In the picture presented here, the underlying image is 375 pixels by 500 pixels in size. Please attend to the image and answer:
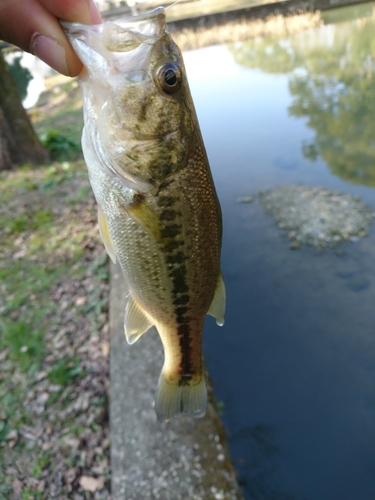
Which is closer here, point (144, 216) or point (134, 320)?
point (144, 216)

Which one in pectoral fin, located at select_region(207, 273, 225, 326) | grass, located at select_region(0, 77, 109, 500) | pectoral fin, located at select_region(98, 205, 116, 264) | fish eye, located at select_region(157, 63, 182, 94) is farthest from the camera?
grass, located at select_region(0, 77, 109, 500)

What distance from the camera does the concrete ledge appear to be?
222 centimetres

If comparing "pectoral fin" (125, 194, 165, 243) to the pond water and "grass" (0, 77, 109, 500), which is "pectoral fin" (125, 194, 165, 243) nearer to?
"grass" (0, 77, 109, 500)

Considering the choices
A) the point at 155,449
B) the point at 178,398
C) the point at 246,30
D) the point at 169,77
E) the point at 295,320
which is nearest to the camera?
the point at 169,77

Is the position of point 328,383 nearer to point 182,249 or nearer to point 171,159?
point 182,249

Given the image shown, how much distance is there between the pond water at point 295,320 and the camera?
10.4 ft

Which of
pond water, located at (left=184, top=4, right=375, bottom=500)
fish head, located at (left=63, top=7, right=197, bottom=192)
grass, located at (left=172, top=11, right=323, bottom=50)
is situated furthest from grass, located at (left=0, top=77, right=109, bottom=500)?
grass, located at (left=172, top=11, right=323, bottom=50)

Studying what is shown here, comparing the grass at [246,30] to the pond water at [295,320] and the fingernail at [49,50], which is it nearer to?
the pond water at [295,320]

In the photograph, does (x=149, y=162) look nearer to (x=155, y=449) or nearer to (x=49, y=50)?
(x=49, y=50)

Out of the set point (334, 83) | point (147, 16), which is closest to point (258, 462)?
point (147, 16)

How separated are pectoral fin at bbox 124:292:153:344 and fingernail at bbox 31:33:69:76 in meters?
1.05

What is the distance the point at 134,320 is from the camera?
1.83 meters

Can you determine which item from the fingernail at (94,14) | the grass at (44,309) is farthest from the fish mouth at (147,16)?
the grass at (44,309)

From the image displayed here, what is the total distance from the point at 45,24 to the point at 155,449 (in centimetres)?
244
